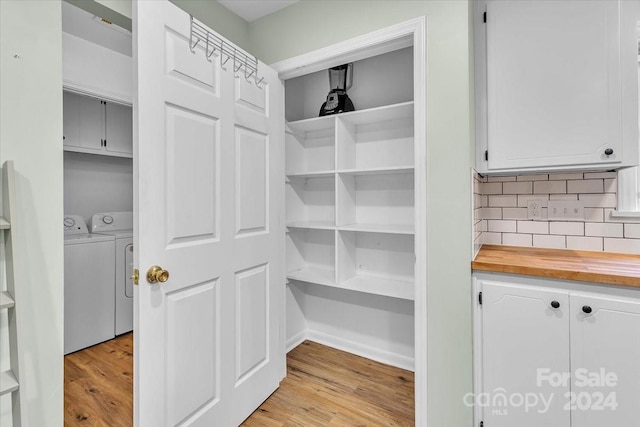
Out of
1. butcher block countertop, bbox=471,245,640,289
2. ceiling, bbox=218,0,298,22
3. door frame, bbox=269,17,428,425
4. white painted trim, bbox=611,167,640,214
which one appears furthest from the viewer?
ceiling, bbox=218,0,298,22

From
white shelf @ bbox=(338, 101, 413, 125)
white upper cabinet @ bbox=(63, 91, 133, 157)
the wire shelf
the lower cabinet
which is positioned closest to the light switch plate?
the lower cabinet

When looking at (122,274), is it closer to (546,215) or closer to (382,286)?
(382,286)

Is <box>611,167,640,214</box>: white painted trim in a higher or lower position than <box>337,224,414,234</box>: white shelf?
higher

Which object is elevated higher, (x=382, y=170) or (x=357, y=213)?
(x=382, y=170)

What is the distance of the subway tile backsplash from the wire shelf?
135 cm

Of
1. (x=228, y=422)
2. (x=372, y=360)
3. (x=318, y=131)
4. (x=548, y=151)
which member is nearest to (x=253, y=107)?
(x=318, y=131)

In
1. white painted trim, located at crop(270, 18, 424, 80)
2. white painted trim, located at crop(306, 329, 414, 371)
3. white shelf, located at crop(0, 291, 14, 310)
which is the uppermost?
white painted trim, located at crop(270, 18, 424, 80)

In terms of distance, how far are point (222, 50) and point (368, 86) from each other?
128 centimetres

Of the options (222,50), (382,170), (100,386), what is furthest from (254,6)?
(100,386)

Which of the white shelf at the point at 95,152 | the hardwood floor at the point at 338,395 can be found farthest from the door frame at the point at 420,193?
the white shelf at the point at 95,152

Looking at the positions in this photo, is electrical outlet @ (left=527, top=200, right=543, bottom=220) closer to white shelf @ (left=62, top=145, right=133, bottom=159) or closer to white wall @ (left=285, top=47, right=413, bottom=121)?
white wall @ (left=285, top=47, right=413, bottom=121)

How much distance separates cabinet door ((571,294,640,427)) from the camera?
1210 mm

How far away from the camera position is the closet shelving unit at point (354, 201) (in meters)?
2.25

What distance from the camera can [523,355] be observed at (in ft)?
4.56
